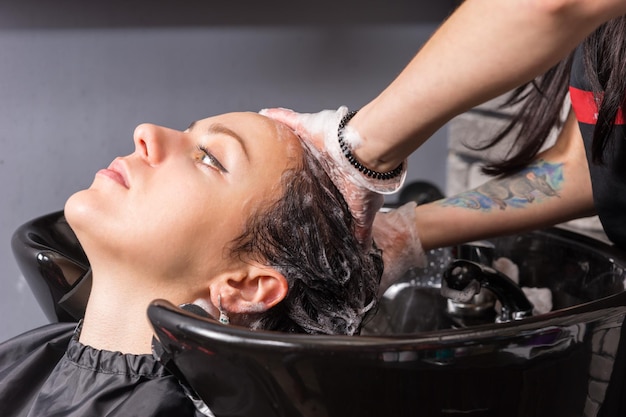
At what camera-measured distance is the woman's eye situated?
106 centimetres

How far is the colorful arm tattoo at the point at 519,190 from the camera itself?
4.31 ft

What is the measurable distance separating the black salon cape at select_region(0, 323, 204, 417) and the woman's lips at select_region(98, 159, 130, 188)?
0.23 metres

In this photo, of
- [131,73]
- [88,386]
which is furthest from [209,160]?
[131,73]

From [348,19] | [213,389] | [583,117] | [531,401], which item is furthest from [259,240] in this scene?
[348,19]

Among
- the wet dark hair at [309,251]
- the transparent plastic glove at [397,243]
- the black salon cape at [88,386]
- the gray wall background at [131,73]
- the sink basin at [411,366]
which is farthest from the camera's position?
the gray wall background at [131,73]

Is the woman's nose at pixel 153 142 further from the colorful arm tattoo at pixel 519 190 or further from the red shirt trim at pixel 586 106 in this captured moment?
the red shirt trim at pixel 586 106

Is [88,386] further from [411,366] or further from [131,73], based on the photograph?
[131,73]

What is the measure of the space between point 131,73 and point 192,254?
3.72 ft

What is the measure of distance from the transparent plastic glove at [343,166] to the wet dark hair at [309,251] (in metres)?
0.01

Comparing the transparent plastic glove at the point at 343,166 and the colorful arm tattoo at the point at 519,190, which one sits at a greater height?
the transparent plastic glove at the point at 343,166

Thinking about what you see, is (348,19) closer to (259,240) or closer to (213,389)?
(259,240)

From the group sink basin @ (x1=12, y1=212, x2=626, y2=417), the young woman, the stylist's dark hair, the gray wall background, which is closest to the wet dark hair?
the young woman

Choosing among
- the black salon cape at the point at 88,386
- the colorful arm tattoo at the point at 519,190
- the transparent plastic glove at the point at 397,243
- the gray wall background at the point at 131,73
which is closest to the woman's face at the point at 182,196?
the black salon cape at the point at 88,386

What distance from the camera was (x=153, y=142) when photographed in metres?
1.07
